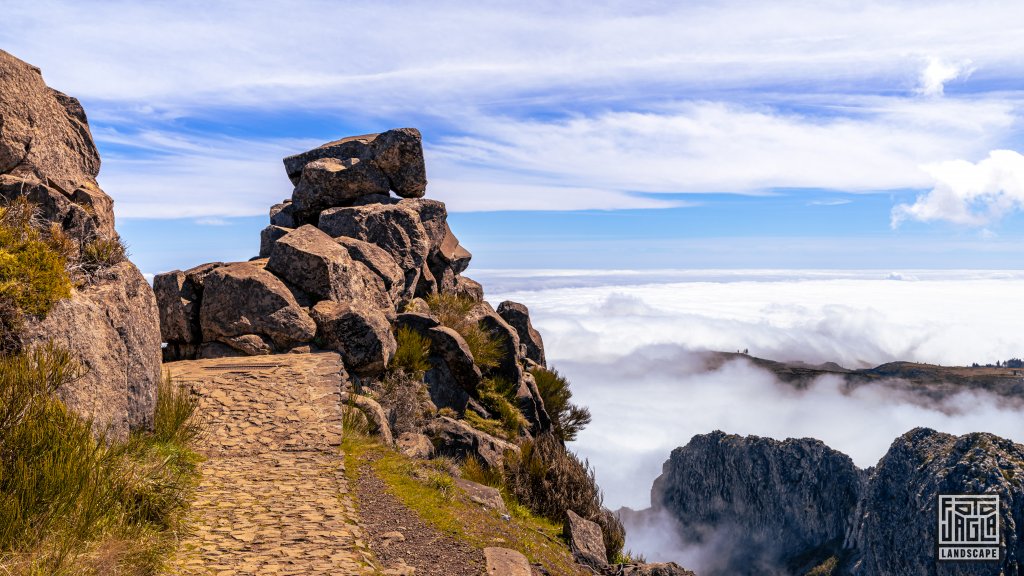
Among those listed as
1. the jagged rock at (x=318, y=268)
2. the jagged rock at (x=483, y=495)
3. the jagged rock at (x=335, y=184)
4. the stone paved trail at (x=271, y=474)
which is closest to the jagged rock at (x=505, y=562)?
the stone paved trail at (x=271, y=474)

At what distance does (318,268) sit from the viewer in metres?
16.2

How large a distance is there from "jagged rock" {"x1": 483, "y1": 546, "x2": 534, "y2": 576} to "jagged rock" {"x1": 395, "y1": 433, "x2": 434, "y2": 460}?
4.34 m

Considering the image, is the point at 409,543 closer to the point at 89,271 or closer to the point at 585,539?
the point at 585,539

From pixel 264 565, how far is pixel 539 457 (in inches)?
310

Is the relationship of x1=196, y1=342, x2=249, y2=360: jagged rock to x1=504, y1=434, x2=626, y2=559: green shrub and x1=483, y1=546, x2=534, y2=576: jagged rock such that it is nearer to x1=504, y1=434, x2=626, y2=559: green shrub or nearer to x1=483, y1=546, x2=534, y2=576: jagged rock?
x1=504, y1=434, x2=626, y2=559: green shrub

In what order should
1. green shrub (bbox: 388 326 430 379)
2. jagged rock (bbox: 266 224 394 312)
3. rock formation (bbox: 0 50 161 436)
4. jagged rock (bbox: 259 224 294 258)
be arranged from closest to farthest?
rock formation (bbox: 0 50 161 436), green shrub (bbox: 388 326 430 379), jagged rock (bbox: 266 224 394 312), jagged rock (bbox: 259 224 294 258)

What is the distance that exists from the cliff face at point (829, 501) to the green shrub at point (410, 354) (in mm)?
58204

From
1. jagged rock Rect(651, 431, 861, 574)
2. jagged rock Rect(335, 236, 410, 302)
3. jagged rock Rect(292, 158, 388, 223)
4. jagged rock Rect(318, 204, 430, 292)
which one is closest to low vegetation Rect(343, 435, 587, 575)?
jagged rock Rect(335, 236, 410, 302)

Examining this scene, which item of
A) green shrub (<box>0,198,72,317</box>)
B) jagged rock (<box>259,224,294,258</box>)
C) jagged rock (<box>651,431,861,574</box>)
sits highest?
jagged rock (<box>259,224,294,258</box>)

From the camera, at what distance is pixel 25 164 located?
36.7ft

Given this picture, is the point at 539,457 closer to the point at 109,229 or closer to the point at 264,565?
the point at 264,565

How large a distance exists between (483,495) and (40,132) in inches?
414

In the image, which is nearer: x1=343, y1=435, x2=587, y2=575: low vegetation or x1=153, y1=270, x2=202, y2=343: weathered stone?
x1=343, y1=435, x2=587, y2=575: low vegetation

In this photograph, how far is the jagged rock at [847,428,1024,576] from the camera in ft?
181
